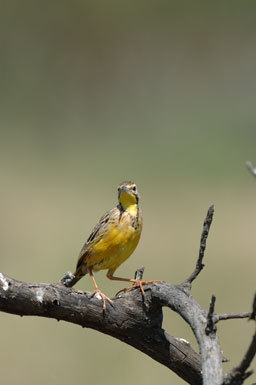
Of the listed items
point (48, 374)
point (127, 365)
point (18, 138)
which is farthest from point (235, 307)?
point (18, 138)

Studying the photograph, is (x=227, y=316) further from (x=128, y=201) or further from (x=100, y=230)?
(x=128, y=201)

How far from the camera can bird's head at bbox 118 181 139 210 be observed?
6055mm

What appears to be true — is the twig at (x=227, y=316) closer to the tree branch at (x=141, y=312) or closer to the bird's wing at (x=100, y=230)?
the tree branch at (x=141, y=312)

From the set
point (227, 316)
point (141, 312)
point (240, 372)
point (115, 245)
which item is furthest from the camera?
point (115, 245)

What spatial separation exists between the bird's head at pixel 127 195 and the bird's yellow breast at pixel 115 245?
0.25 metres

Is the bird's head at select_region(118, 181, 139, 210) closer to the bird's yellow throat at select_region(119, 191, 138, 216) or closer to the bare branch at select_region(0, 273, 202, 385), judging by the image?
the bird's yellow throat at select_region(119, 191, 138, 216)

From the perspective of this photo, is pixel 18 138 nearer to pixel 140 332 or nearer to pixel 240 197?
pixel 240 197

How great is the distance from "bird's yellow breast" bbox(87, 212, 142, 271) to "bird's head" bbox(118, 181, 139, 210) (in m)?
0.25

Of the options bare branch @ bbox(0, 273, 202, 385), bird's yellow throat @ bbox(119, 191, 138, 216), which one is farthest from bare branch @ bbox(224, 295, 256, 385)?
bird's yellow throat @ bbox(119, 191, 138, 216)

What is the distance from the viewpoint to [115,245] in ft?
18.7

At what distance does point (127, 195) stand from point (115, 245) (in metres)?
0.53

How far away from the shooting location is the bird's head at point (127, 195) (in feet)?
19.9

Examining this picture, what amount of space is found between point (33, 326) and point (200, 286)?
2.26 m

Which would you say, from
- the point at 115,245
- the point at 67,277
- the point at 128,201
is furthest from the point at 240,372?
the point at 128,201
